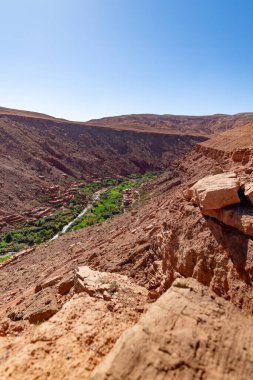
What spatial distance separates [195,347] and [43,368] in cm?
220

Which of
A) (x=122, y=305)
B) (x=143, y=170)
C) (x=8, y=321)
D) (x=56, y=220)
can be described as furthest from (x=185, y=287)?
(x=143, y=170)

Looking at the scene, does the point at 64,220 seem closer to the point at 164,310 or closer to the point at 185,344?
the point at 164,310

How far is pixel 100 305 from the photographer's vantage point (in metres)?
6.64

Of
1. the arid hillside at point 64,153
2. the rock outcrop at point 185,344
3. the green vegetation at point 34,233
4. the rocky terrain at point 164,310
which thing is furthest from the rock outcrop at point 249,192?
the arid hillside at point 64,153

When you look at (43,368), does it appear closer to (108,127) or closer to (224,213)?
(224,213)

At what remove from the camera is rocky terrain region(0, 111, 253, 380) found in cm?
422

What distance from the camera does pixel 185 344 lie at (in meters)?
4.34

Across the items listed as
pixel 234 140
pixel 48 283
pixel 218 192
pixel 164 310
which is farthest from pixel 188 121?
pixel 164 310

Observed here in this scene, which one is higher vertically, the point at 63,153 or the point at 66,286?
the point at 63,153

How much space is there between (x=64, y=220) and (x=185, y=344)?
2494cm

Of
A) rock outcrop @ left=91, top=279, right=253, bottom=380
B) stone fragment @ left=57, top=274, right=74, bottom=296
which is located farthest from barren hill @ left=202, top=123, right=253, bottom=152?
rock outcrop @ left=91, top=279, right=253, bottom=380

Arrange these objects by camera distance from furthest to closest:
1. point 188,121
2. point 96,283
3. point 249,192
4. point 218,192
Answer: point 188,121 → point 96,283 → point 218,192 → point 249,192

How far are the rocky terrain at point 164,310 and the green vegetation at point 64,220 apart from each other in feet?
48.6

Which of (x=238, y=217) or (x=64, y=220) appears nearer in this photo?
(x=238, y=217)
